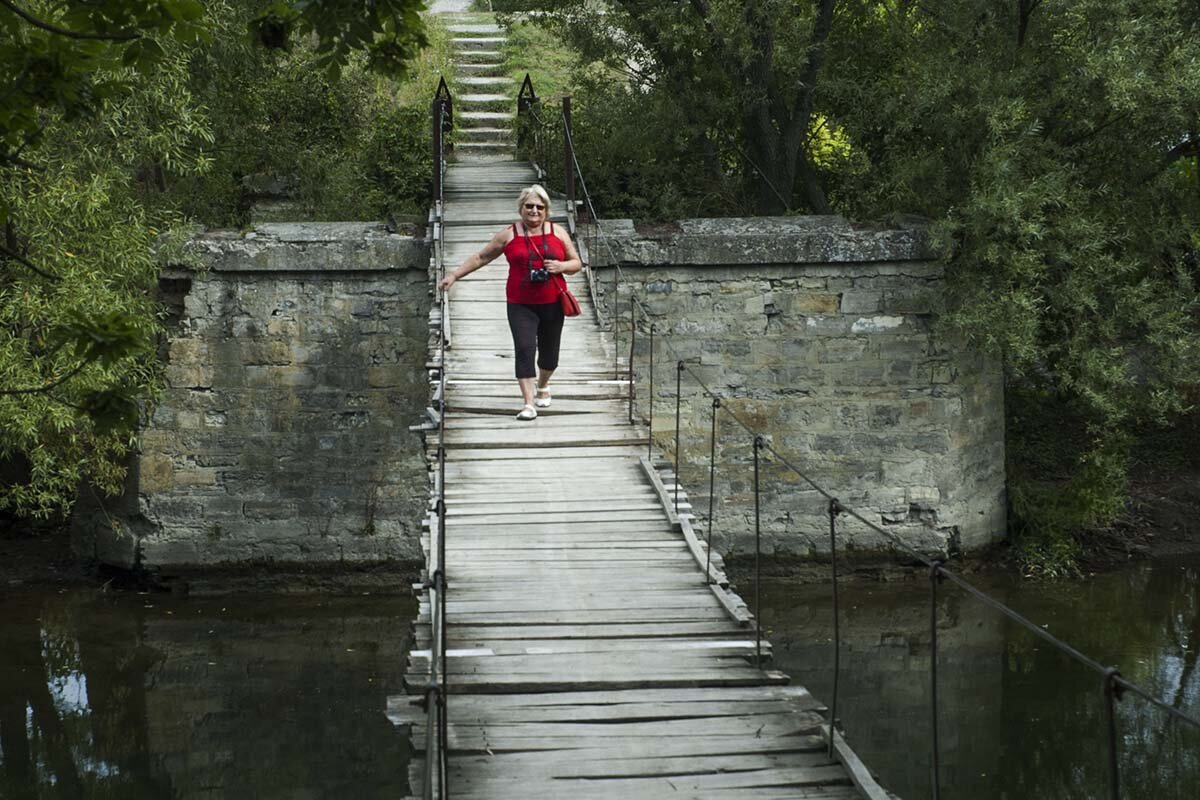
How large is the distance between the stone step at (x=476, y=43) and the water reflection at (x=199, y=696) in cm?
984

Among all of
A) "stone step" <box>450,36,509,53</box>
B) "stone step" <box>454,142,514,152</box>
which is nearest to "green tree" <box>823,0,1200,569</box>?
"stone step" <box>454,142,514,152</box>

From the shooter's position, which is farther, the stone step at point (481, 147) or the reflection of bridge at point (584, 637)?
the stone step at point (481, 147)

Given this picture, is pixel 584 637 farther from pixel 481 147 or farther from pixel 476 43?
pixel 476 43

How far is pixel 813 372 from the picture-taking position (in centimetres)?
1139

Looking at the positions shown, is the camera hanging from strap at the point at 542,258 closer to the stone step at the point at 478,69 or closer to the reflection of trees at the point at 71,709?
the reflection of trees at the point at 71,709

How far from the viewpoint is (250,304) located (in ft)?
36.7

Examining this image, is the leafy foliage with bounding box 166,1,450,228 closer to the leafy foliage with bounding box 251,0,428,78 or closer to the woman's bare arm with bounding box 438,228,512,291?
the woman's bare arm with bounding box 438,228,512,291

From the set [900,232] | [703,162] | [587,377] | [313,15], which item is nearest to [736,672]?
[313,15]

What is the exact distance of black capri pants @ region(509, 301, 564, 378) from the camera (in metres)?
7.89

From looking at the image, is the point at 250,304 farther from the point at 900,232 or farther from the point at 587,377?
the point at 900,232

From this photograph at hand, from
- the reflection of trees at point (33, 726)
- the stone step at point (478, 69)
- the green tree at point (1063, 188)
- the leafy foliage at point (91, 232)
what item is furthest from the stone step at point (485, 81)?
the reflection of trees at point (33, 726)

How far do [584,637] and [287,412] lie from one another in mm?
6298

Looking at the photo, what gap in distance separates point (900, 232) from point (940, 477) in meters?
1.97

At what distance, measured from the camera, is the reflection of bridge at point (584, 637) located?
15.1ft
